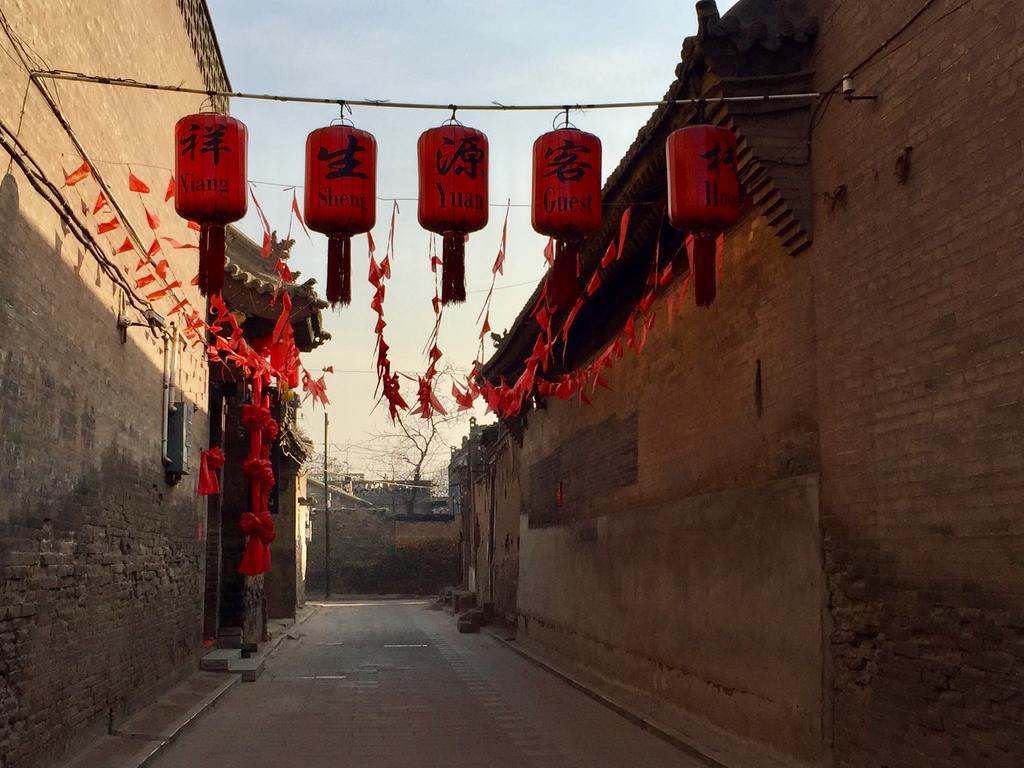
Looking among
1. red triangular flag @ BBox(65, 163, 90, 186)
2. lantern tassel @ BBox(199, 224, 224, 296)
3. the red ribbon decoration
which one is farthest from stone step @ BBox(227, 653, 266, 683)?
red triangular flag @ BBox(65, 163, 90, 186)

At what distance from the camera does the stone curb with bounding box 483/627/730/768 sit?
28.2 ft

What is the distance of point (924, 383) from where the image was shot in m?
6.21

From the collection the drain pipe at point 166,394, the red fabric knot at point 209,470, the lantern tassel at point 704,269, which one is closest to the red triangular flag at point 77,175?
the drain pipe at point 166,394

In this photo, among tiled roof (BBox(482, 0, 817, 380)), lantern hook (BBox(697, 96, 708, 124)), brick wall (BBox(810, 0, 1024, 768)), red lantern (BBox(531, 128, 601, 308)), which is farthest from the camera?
lantern hook (BBox(697, 96, 708, 124))

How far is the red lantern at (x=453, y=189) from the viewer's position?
742 cm

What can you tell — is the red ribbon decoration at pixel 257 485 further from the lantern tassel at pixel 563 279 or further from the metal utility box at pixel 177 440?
the lantern tassel at pixel 563 279

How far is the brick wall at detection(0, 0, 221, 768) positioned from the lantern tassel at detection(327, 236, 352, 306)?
1.87 metres

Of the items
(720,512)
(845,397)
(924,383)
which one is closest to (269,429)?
(720,512)

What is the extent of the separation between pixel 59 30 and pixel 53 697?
4574 mm

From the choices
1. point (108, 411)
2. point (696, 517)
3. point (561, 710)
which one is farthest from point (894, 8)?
point (561, 710)

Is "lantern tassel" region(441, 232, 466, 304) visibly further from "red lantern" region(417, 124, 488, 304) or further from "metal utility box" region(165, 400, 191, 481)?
"metal utility box" region(165, 400, 191, 481)

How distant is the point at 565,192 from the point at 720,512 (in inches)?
131

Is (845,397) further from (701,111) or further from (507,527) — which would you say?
(507,527)

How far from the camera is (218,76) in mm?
15227
